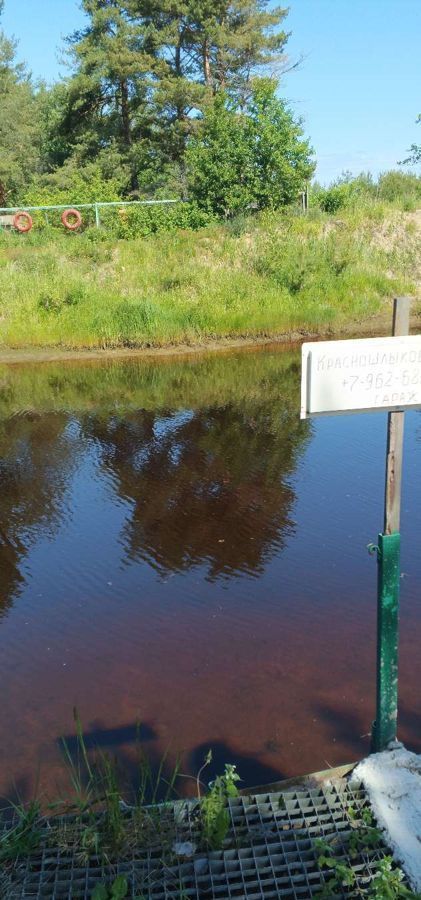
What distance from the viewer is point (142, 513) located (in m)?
7.18

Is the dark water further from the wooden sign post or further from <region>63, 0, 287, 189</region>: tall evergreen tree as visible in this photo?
<region>63, 0, 287, 189</region>: tall evergreen tree

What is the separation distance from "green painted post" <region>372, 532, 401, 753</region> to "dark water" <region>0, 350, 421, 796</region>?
1.71 ft

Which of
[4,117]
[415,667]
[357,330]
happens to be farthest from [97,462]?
[4,117]

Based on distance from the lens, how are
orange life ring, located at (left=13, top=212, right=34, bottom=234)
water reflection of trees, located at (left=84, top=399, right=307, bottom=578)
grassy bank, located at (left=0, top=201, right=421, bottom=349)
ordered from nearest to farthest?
1. water reflection of trees, located at (left=84, top=399, right=307, bottom=578)
2. grassy bank, located at (left=0, top=201, right=421, bottom=349)
3. orange life ring, located at (left=13, top=212, right=34, bottom=234)

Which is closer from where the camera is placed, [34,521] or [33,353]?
[34,521]

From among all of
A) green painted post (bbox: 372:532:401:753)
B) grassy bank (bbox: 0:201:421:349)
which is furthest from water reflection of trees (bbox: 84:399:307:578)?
grassy bank (bbox: 0:201:421:349)

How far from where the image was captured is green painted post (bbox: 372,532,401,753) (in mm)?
3336

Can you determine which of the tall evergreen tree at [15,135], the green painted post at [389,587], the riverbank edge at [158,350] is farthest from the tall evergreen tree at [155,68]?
the green painted post at [389,587]

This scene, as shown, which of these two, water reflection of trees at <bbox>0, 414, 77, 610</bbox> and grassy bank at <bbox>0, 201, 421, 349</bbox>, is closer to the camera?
water reflection of trees at <bbox>0, 414, 77, 610</bbox>

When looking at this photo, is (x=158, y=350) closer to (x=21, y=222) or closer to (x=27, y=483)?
(x=27, y=483)

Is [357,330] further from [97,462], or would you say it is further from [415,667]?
[415,667]

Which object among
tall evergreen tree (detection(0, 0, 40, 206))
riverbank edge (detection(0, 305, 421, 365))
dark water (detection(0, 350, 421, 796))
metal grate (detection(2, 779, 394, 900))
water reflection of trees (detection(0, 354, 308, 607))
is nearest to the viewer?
metal grate (detection(2, 779, 394, 900))

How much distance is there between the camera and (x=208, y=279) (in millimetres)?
17531

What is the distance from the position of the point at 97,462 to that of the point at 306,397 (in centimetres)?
596
